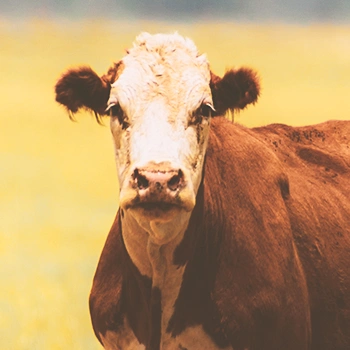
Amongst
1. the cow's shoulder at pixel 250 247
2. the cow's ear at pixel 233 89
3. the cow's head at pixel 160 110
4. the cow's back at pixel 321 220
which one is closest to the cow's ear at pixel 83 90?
the cow's head at pixel 160 110

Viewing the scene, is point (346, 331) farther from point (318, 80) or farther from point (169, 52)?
point (318, 80)

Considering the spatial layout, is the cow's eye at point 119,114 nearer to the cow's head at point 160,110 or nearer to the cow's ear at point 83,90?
the cow's head at point 160,110

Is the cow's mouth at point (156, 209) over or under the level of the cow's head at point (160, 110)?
under

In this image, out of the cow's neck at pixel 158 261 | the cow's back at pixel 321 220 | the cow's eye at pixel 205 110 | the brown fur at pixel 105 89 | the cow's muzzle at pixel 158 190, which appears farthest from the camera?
the cow's back at pixel 321 220

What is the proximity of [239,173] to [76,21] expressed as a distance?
369 cm

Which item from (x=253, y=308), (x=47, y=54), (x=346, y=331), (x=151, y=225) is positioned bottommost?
(x=346, y=331)

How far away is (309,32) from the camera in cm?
689

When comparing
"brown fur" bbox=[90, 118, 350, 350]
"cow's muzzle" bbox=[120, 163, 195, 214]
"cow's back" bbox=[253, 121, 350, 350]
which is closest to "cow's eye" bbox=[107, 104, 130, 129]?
"cow's muzzle" bbox=[120, 163, 195, 214]

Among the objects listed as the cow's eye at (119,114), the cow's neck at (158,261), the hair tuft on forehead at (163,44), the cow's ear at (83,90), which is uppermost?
the hair tuft on forehead at (163,44)

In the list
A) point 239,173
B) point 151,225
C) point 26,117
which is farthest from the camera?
point 26,117

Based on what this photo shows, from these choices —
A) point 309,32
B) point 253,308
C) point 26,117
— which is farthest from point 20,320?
point 309,32

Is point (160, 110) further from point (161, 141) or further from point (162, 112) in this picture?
point (161, 141)

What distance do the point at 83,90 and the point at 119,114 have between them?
32 centimetres

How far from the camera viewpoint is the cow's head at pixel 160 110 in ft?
8.07
